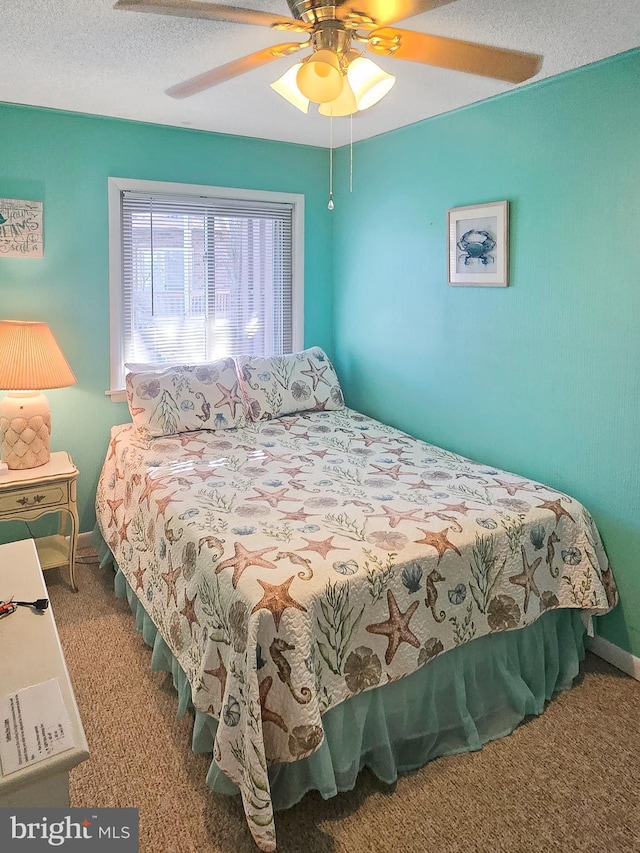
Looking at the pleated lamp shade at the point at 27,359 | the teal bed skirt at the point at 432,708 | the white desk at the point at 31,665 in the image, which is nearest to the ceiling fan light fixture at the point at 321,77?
the white desk at the point at 31,665

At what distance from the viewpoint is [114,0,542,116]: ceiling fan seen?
5.16 feet

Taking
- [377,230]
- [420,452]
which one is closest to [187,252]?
[377,230]

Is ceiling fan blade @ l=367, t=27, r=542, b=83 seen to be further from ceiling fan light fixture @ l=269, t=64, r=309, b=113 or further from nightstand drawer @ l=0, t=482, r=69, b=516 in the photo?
nightstand drawer @ l=0, t=482, r=69, b=516

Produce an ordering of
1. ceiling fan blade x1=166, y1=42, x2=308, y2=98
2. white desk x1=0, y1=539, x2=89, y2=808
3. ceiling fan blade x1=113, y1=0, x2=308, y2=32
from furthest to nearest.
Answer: ceiling fan blade x1=166, y1=42, x2=308, y2=98, ceiling fan blade x1=113, y1=0, x2=308, y2=32, white desk x1=0, y1=539, x2=89, y2=808

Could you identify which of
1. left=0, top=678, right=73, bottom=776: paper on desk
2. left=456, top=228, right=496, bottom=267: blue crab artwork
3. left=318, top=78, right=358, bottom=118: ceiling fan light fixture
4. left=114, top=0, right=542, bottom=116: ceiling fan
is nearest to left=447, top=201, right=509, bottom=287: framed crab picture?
left=456, top=228, right=496, bottom=267: blue crab artwork

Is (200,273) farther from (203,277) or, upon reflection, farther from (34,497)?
(34,497)

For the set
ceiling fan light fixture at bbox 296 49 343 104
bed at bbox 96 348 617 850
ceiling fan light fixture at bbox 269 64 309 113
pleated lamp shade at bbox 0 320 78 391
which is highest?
ceiling fan light fixture at bbox 269 64 309 113

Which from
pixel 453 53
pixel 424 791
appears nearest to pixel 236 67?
pixel 453 53

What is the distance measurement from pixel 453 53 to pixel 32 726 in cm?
191

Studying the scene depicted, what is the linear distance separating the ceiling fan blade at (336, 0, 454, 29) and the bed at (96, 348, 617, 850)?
1480mm

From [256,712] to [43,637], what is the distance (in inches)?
22.8

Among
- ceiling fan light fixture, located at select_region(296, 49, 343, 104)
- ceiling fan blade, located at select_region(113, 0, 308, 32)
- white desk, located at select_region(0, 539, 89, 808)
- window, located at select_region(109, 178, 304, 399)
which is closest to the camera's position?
white desk, located at select_region(0, 539, 89, 808)

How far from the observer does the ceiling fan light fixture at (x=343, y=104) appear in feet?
6.33

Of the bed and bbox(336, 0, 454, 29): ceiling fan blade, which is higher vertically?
bbox(336, 0, 454, 29): ceiling fan blade
